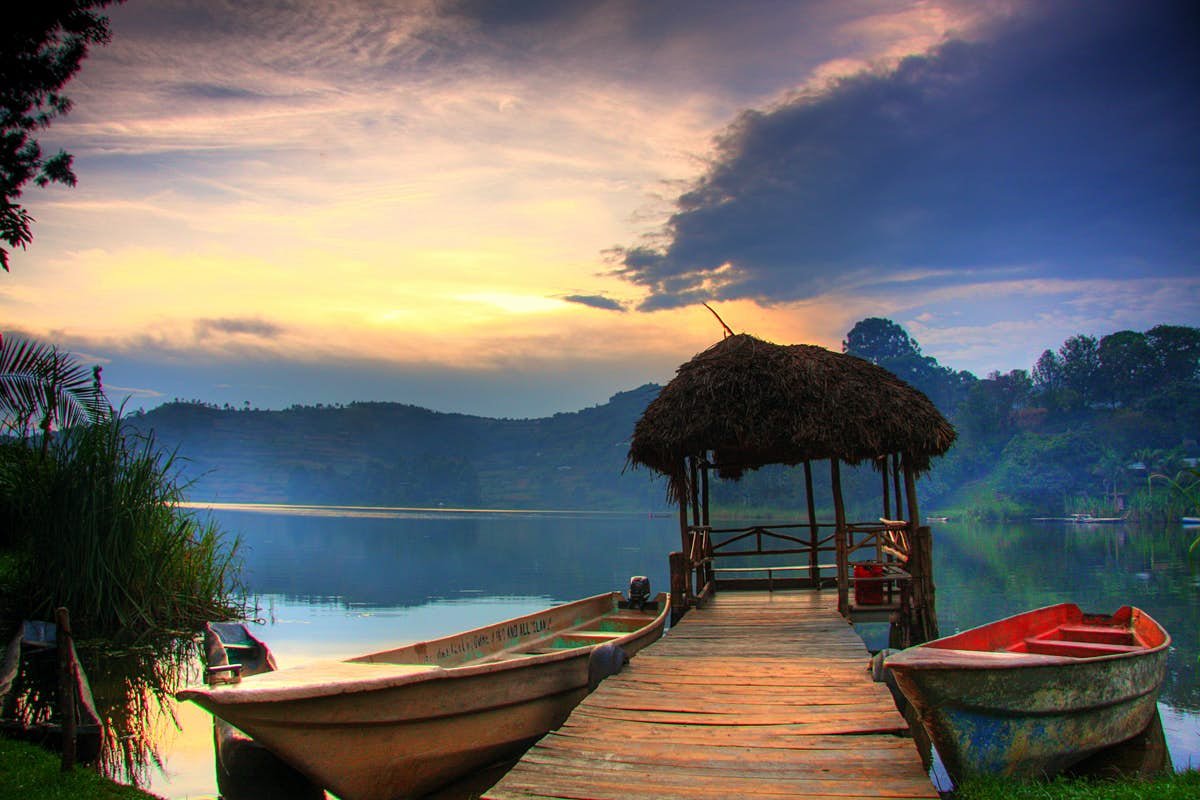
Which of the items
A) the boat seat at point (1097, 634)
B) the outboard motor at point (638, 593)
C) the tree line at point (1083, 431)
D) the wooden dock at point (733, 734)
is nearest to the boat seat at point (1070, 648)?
the boat seat at point (1097, 634)

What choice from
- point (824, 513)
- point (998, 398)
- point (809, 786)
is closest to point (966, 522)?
point (824, 513)

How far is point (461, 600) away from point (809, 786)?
20199 mm

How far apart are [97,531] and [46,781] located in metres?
5.60

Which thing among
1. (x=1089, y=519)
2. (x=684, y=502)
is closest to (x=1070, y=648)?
(x=684, y=502)

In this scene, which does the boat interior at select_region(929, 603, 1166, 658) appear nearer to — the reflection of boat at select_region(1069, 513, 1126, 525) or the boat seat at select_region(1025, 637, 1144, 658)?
the boat seat at select_region(1025, 637, 1144, 658)

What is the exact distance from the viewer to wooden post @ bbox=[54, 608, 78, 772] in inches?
247

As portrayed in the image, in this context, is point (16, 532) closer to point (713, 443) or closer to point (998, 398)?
point (713, 443)

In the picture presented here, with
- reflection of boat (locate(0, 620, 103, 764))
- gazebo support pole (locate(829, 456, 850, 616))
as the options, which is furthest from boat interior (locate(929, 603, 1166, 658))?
reflection of boat (locate(0, 620, 103, 764))

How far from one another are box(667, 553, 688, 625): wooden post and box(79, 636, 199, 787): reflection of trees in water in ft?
18.8

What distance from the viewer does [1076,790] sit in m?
5.73

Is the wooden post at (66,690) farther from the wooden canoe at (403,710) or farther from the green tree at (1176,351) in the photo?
the green tree at (1176,351)

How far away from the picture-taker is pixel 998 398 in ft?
246

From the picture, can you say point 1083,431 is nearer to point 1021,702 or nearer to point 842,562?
point 842,562

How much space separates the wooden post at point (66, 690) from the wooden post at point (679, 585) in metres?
6.29
